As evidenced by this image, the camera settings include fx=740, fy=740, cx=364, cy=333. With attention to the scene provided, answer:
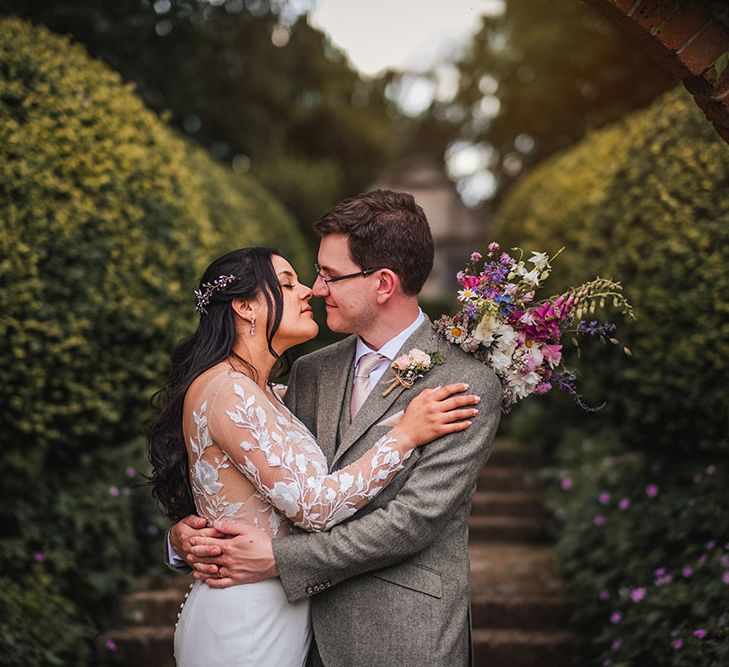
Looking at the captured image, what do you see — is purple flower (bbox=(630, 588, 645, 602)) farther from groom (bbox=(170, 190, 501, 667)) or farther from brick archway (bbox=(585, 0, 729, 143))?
brick archway (bbox=(585, 0, 729, 143))

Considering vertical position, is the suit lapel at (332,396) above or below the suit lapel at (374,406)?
below

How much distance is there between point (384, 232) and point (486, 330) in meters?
0.50

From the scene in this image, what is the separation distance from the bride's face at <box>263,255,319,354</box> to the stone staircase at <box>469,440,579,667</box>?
8.26 ft

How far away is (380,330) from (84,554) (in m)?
2.77

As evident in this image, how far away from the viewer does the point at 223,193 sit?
726 centimetres

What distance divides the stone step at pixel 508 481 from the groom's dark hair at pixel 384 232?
410 cm

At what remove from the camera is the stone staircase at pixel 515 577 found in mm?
4242

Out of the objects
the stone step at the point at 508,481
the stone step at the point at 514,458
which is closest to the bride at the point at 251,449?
the stone step at the point at 508,481

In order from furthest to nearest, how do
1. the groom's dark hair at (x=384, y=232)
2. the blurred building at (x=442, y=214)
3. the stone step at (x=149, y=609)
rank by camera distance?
the blurred building at (x=442, y=214), the stone step at (x=149, y=609), the groom's dark hair at (x=384, y=232)

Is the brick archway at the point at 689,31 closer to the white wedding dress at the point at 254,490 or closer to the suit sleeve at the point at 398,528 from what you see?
the suit sleeve at the point at 398,528

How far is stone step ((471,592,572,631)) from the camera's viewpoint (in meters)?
4.46

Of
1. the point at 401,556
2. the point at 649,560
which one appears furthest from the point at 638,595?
the point at 401,556

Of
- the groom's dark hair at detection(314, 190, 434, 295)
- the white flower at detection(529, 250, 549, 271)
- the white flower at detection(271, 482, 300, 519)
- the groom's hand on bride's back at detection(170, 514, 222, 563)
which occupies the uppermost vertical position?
the white flower at detection(529, 250, 549, 271)

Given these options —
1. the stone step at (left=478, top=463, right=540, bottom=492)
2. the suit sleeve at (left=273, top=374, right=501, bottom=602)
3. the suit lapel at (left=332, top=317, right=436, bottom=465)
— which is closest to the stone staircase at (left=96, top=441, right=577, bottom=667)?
the stone step at (left=478, top=463, right=540, bottom=492)
